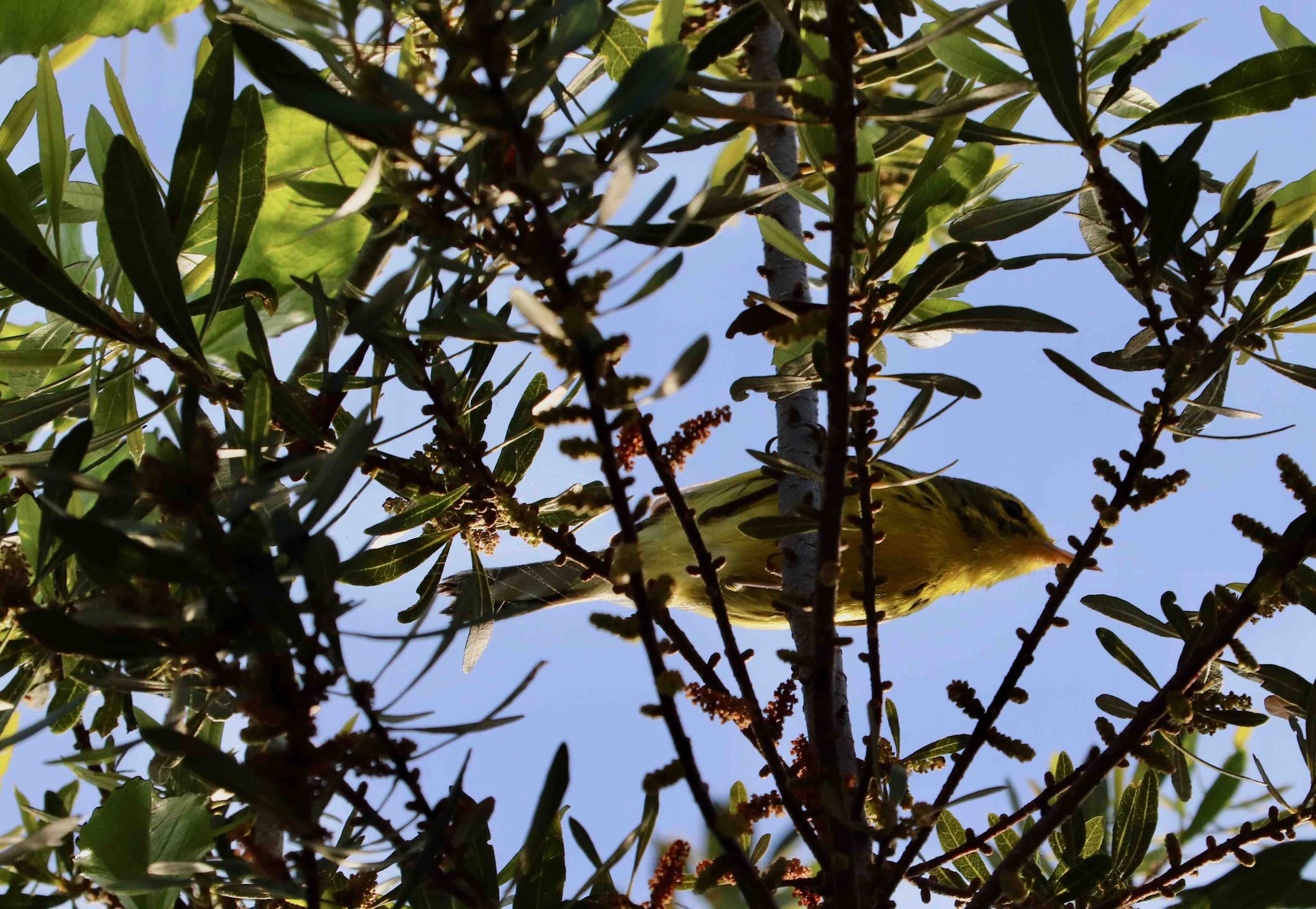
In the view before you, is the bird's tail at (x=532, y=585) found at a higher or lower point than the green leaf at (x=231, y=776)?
higher

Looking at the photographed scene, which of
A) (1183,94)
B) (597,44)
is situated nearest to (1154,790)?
(1183,94)

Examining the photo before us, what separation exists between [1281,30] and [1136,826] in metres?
1.27

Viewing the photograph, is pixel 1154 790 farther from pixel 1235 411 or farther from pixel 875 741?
pixel 875 741

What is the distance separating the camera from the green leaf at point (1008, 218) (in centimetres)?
143

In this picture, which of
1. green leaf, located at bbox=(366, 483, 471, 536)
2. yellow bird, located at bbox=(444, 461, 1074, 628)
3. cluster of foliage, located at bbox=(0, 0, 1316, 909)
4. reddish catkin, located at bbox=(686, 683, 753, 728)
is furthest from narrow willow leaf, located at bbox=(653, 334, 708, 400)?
yellow bird, located at bbox=(444, 461, 1074, 628)

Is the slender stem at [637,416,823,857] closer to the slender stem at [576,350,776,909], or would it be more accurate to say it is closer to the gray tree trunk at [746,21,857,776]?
the slender stem at [576,350,776,909]

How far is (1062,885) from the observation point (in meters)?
1.46

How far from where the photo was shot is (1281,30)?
1685 mm

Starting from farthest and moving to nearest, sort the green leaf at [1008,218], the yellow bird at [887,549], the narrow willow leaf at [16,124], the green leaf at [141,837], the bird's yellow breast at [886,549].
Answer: the bird's yellow breast at [886,549] < the yellow bird at [887,549] < the narrow willow leaf at [16,124] < the green leaf at [1008,218] < the green leaf at [141,837]

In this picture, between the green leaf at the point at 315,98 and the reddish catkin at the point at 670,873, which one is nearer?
the green leaf at the point at 315,98

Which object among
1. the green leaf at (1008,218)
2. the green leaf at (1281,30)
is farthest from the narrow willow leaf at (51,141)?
the green leaf at (1281,30)

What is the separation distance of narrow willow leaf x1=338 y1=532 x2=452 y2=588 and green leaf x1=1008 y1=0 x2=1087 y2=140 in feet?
3.51

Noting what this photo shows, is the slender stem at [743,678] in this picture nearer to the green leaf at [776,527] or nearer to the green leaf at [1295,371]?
the green leaf at [776,527]

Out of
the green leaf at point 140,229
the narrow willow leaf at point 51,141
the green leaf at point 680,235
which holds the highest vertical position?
the narrow willow leaf at point 51,141
